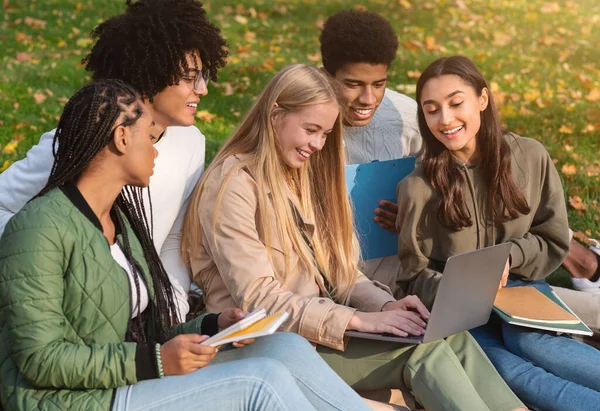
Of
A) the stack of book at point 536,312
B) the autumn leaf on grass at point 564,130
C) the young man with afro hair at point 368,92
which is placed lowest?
the autumn leaf on grass at point 564,130

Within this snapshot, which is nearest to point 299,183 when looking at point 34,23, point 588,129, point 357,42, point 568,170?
point 357,42

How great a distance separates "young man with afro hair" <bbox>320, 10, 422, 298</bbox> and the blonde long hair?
0.57 m

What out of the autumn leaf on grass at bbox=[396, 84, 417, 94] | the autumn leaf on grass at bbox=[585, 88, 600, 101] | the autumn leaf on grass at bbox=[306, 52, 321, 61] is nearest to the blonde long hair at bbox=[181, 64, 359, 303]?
the autumn leaf on grass at bbox=[396, 84, 417, 94]

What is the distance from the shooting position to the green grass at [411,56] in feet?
21.4

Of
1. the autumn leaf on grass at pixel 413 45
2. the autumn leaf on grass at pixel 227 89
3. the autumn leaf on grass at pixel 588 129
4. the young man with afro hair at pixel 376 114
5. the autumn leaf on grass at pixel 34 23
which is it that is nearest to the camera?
the young man with afro hair at pixel 376 114

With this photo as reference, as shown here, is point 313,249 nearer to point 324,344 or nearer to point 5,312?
point 324,344

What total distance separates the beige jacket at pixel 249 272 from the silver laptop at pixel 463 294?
12 cm

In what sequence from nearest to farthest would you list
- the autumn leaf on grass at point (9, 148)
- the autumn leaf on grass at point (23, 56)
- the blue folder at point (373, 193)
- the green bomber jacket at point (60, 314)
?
the green bomber jacket at point (60, 314) < the blue folder at point (373, 193) < the autumn leaf on grass at point (9, 148) < the autumn leaf on grass at point (23, 56)

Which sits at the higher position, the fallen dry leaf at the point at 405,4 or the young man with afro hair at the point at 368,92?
the young man with afro hair at the point at 368,92

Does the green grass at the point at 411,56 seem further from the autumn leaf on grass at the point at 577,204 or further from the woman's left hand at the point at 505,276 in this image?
the woman's left hand at the point at 505,276

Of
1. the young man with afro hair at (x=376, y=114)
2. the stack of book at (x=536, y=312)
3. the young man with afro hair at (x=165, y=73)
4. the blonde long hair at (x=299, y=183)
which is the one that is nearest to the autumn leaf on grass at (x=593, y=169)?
the young man with afro hair at (x=376, y=114)

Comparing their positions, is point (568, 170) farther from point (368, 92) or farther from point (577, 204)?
point (368, 92)

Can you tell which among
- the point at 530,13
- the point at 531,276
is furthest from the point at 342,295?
the point at 530,13

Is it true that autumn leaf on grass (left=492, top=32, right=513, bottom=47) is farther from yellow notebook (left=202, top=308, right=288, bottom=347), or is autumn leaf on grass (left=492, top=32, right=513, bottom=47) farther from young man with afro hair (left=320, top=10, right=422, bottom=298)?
yellow notebook (left=202, top=308, right=288, bottom=347)
